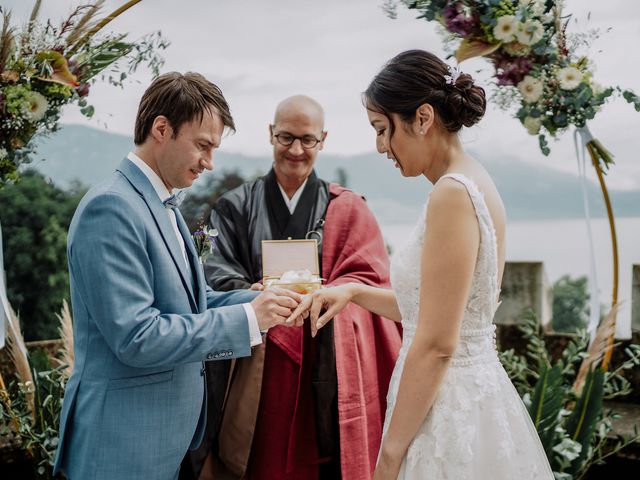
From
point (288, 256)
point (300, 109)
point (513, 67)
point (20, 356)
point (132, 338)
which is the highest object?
point (513, 67)

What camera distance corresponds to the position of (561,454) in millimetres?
3334

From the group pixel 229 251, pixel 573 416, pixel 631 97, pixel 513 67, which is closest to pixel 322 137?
pixel 229 251

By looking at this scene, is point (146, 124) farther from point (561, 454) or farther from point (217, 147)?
point (561, 454)

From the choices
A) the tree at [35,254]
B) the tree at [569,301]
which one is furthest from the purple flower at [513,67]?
the tree at [35,254]

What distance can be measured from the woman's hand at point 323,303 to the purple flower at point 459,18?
1.29 meters

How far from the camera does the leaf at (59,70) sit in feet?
9.41

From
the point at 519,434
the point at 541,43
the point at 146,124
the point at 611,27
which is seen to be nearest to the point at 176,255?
the point at 146,124

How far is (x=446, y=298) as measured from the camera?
1.63 m

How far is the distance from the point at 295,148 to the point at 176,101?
153 cm

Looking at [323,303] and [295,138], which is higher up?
[295,138]

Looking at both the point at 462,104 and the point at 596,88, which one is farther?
the point at 596,88

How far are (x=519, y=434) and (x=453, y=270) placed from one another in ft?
1.88

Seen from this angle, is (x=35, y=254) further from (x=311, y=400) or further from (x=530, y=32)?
(x=530, y=32)

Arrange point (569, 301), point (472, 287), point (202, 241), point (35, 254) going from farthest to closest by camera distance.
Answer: point (569, 301) < point (35, 254) < point (202, 241) < point (472, 287)
